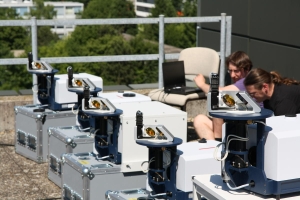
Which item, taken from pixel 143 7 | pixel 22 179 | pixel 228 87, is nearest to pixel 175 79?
pixel 228 87

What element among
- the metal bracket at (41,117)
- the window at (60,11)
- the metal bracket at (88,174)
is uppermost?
the metal bracket at (41,117)

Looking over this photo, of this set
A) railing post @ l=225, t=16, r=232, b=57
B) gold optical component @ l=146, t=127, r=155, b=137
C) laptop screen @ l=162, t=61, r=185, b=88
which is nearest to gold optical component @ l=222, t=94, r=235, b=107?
gold optical component @ l=146, t=127, r=155, b=137

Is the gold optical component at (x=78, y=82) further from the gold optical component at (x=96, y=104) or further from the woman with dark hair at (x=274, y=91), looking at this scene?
the woman with dark hair at (x=274, y=91)

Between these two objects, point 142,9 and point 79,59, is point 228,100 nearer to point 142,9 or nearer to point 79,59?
point 79,59

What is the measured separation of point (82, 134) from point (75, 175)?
0.87 m

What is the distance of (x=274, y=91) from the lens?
4.60 metres

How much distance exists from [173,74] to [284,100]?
283 cm

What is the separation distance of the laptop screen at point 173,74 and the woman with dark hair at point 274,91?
2581 millimetres

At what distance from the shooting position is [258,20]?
860 cm

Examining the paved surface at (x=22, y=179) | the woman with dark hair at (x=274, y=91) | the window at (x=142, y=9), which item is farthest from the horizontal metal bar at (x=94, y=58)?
the window at (x=142, y=9)

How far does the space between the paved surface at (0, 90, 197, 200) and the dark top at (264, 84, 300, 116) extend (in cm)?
219

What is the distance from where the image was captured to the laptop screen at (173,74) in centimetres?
719

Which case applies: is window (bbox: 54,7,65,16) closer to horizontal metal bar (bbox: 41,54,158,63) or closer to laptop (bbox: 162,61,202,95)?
horizontal metal bar (bbox: 41,54,158,63)

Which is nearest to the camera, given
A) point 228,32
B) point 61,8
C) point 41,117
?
Result: point 41,117
